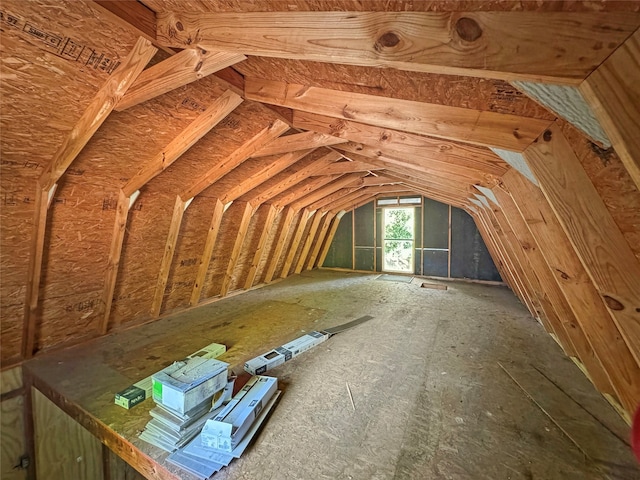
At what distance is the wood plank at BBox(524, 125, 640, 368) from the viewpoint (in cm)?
82

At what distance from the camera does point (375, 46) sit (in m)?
0.75

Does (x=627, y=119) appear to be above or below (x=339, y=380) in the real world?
above

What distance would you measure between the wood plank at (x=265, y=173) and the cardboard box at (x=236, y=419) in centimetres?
233

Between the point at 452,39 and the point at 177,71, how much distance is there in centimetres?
140

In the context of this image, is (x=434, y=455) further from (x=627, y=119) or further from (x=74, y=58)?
(x=74, y=58)

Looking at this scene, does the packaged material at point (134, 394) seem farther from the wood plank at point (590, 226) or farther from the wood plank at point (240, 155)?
the wood plank at point (590, 226)

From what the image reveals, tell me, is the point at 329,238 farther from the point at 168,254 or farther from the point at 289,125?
the point at 289,125

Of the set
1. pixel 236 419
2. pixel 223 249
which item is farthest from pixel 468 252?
pixel 236 419

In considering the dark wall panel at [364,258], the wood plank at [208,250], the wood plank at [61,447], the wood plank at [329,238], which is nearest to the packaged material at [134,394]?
the wood plank at [61,447]

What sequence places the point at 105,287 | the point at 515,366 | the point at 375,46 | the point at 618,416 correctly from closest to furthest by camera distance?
the point at 375,46
the point at 618,416
the point at 515,366
the point at 105,287

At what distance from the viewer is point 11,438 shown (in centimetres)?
221

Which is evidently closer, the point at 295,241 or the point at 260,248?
the point at 260,248

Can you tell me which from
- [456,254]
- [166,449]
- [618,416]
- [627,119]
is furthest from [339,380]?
[456,254]

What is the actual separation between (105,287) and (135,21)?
2639 millimetres
